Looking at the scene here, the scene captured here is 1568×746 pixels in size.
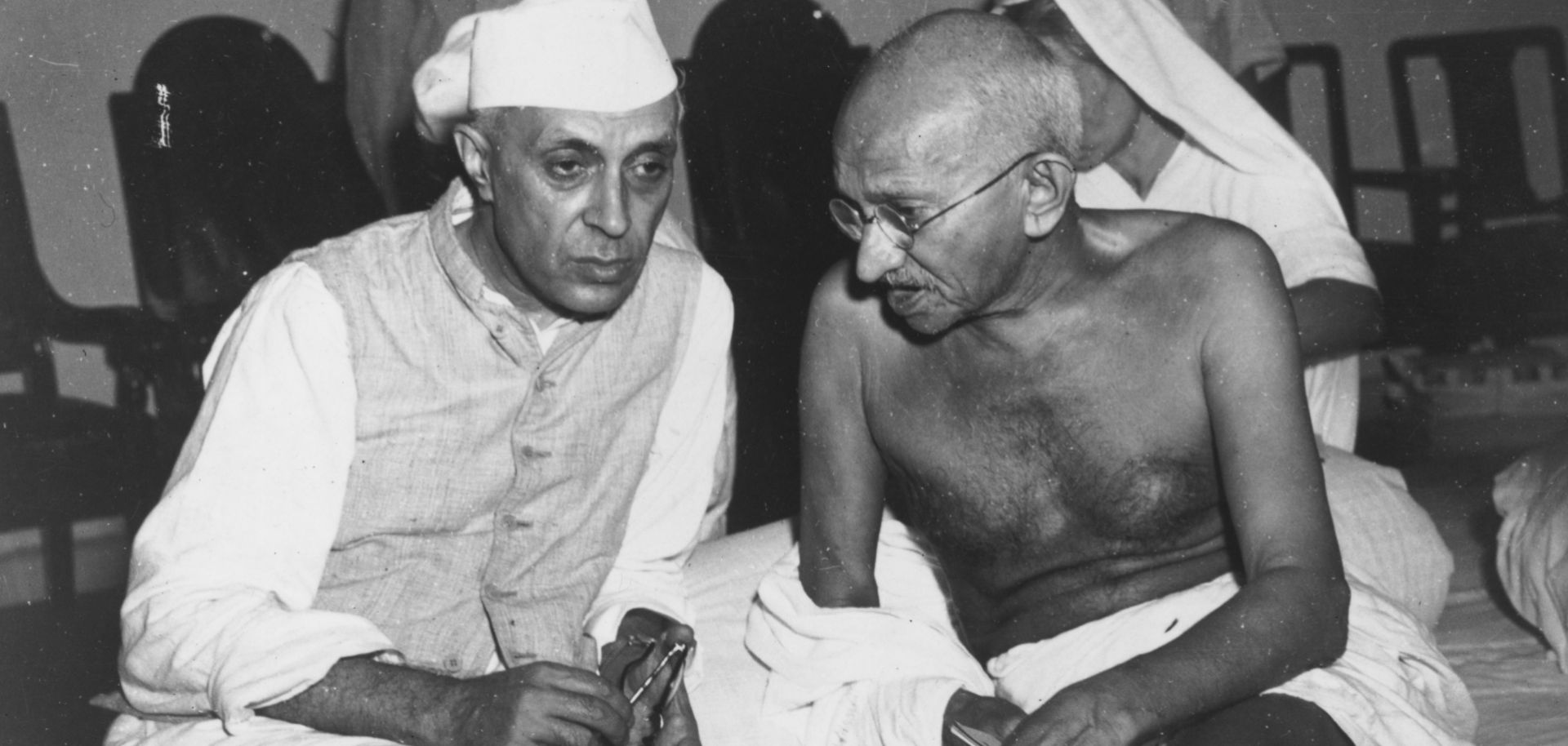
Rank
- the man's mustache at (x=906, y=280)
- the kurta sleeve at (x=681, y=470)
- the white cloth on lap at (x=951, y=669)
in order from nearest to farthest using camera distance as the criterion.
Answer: the white cloth on lap at (x=951, y=669) < the man's mustache at (x=906, y=280) < the kurta sleeve at (x=681, y=470)

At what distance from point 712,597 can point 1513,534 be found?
1.95m

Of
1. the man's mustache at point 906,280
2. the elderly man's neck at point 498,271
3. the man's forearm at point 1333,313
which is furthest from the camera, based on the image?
the man's forearm at point 1333,313

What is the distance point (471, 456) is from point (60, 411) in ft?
9.61

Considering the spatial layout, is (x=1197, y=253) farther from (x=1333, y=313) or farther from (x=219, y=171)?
(x=219, y=171)

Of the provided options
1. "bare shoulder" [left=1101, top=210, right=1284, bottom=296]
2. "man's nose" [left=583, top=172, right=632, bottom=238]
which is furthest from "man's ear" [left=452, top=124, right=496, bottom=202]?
"bare shoulder" [left=1101, top=210, right=1284, bottom=296]

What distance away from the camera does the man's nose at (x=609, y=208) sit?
2547 millimetres

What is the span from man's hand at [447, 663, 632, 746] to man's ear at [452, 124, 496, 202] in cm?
90

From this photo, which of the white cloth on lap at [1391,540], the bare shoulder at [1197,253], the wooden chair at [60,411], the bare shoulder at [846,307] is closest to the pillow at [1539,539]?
the white cloth on lap at [1391,540]

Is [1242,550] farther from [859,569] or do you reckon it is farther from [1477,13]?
[1477,13]

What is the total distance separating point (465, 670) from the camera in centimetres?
274

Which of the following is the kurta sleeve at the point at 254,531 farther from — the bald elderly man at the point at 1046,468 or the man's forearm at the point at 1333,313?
the man's forearm at the point at 1333,313

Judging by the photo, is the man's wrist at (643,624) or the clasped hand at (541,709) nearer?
the clasped hand at (541,709)

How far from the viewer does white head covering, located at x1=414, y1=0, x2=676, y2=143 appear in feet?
8.48

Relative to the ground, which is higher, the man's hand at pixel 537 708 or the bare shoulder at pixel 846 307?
the bare shoulder at pixel 846 307
